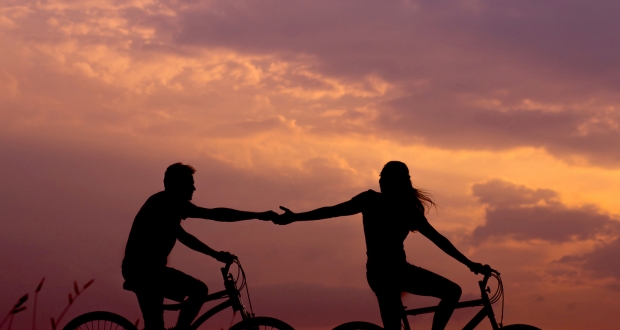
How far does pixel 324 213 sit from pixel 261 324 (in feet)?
4.80

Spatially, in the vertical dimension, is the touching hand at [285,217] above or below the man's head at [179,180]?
below

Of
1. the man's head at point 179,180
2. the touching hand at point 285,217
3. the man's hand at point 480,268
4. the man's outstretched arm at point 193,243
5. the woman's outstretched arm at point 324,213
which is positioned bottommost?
the man's hand at point 480,268

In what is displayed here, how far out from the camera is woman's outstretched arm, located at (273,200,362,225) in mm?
7000

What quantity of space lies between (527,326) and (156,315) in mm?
4366

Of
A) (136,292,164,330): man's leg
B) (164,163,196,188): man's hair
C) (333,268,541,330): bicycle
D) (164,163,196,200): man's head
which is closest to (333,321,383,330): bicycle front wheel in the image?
(333,268,541,330): bicycle

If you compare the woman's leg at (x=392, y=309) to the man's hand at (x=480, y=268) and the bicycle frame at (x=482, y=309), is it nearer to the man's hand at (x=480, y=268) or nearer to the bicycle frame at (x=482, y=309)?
the bicycle frame at (x=482, y=309)

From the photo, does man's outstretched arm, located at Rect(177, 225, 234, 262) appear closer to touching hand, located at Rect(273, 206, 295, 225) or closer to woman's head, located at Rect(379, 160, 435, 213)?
Answer: touching hand, located at Rect(273, 206, 295, 225)

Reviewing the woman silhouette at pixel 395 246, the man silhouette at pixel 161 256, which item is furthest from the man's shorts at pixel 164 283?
the woman silhouette at pixel 395 246

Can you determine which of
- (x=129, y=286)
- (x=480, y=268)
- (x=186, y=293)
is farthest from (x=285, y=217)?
(x=480, y=268)

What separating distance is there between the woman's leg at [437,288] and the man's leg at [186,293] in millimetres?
2557

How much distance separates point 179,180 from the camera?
7953mm

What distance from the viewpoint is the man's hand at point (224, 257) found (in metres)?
7.89

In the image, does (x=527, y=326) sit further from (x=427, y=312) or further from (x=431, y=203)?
(x=431, y=203)

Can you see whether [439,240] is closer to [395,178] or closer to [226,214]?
[395,178]
